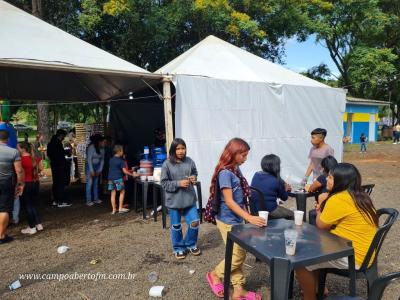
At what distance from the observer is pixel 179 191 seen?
4.02 meters

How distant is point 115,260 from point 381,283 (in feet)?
10.5

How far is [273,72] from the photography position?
7.74m

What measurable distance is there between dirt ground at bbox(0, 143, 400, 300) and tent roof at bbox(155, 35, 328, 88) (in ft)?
9.90

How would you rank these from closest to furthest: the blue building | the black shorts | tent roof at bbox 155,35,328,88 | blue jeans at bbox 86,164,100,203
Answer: the black shorts < tent roof at bbox 155,35,328,88 < blue jeans at bbox 86,164,100,203 < the blue building

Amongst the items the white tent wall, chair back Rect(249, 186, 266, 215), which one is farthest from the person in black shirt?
chair back Rect(249, 186, 266, 215)

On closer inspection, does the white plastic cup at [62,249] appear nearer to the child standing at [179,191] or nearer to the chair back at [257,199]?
the child standing at [179,191]

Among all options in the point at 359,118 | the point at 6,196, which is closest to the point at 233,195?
the point at 6,196

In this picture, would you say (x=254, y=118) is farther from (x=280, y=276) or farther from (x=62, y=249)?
(x=280, y=276)

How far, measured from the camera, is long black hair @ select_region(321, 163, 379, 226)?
2514 mm

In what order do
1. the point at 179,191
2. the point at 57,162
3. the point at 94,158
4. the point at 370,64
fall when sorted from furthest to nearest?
the point at 370,64 → the point at 57,162 → the point at 94,158 → the point at 179,191

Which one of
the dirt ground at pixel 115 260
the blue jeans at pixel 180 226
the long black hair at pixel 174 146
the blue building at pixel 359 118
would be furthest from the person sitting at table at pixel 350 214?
the blue building at pixel 359 118

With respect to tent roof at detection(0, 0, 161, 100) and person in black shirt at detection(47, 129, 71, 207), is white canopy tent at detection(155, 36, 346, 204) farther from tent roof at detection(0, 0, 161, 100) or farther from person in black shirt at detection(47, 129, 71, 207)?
person in black shirt at detection(47, 129, 71, 207)

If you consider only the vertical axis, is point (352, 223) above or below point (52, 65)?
below

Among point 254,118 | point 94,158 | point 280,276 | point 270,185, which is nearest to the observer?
point 280,276
